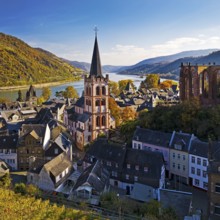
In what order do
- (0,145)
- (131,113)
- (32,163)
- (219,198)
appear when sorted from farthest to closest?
(131,113) → (0,145) → (32,163) → (219,198)

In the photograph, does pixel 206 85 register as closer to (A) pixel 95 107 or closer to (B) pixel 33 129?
(A) pixel 95 107

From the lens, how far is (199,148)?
118ft

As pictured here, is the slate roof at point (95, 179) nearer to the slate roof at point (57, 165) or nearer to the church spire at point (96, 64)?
the slate roof at point (57, 165)

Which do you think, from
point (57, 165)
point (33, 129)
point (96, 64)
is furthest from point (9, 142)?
point (96, 64)

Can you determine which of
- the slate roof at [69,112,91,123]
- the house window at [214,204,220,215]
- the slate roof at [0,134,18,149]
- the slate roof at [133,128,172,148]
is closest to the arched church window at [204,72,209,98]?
the slate roof at [133,128,172,148]

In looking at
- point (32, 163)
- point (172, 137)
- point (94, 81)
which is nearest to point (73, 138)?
point (94, 81)

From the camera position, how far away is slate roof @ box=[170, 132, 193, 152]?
37.5 meters

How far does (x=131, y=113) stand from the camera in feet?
231

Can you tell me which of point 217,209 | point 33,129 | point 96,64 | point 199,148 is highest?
point 96,64

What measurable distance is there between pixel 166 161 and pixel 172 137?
3343 mm

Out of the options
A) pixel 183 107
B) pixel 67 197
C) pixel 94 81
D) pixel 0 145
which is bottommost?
pixel 67 197

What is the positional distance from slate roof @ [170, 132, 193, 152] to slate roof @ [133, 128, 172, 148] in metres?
0.84

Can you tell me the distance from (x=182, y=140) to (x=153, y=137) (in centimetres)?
471

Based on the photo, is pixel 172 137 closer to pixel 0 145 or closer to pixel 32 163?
pixel 32 163
